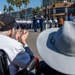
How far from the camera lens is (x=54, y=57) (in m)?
2.05

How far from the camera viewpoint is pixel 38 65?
230 centimetres

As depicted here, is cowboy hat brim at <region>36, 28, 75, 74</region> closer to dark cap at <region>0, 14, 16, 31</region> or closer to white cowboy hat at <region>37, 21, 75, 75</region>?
white cowboy hat at <region>37, 21, 75, 75</region>

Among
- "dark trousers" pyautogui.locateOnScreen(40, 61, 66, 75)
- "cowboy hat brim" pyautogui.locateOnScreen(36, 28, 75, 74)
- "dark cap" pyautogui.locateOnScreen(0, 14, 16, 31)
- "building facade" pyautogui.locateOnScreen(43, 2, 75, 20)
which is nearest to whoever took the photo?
"cowboy hat brim" pyautogui.locateOnScreen(36, 28, 75, 74)

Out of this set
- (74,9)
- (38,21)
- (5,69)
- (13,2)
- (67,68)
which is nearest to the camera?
(67,68)

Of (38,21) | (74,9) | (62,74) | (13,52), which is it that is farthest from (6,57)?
(74,9)

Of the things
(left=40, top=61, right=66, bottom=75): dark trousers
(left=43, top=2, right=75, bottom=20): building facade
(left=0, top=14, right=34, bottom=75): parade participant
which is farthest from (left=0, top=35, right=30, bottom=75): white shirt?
(left=43, top=2, right=75, bottom=20): building facade

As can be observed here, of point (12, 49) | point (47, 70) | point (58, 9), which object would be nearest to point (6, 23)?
point (12, 49)

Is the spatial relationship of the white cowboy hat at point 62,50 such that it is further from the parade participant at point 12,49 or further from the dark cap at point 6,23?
the dark cap at point 6,23

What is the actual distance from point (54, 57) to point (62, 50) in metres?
0.08

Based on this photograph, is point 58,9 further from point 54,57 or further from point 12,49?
point 54,57

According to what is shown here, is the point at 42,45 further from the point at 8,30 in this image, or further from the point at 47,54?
the point at 8,30

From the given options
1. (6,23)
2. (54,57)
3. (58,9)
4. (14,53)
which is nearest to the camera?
(54,57)

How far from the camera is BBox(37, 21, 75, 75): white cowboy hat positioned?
1.99 meters

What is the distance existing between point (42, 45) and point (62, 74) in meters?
0.26
